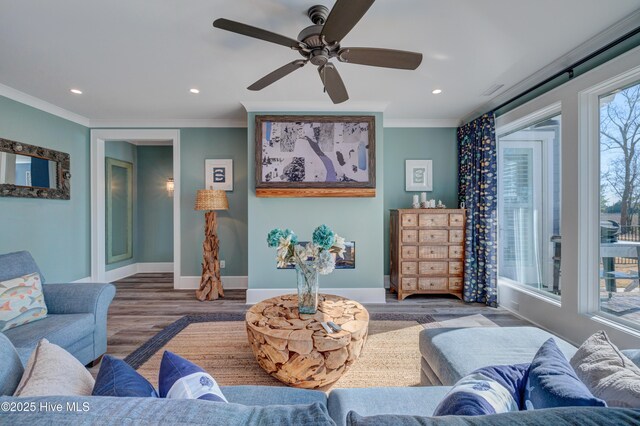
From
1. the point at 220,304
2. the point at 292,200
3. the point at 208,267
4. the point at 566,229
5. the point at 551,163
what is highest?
the point at 551,163

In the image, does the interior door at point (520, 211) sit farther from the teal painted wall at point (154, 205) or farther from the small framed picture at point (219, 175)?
the teal painted wall at point (154, 205)

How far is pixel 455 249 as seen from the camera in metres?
3.91

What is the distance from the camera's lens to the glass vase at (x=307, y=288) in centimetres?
209

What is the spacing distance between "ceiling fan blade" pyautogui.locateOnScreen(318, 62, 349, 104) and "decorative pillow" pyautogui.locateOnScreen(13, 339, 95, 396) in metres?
2.08

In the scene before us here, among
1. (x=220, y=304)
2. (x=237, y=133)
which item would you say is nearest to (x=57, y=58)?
(x=237, y=133)

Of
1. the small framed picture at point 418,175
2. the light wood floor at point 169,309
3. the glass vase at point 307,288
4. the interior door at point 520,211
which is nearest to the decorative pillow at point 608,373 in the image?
the glass vase at point 307,288

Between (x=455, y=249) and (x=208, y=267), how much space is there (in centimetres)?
359

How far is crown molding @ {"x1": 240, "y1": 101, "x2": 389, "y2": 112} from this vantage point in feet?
12.0

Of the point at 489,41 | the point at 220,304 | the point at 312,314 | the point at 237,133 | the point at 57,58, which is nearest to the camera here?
the point at 312,314

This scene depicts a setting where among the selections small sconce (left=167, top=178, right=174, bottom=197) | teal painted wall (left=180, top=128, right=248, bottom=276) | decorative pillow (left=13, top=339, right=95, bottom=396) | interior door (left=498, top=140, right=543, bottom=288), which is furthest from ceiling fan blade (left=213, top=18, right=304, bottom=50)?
small sconce (left=167, top=178, right=174, bottom=197)

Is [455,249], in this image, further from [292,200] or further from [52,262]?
[52,262]

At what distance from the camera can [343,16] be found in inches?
56.8

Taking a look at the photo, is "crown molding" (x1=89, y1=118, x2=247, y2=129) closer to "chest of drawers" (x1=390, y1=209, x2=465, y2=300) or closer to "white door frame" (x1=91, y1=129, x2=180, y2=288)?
"white door frame" (x1=91, y1=129, x2=180, y2=288)

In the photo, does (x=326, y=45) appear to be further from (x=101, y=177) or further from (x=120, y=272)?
(x=120, y=272)
